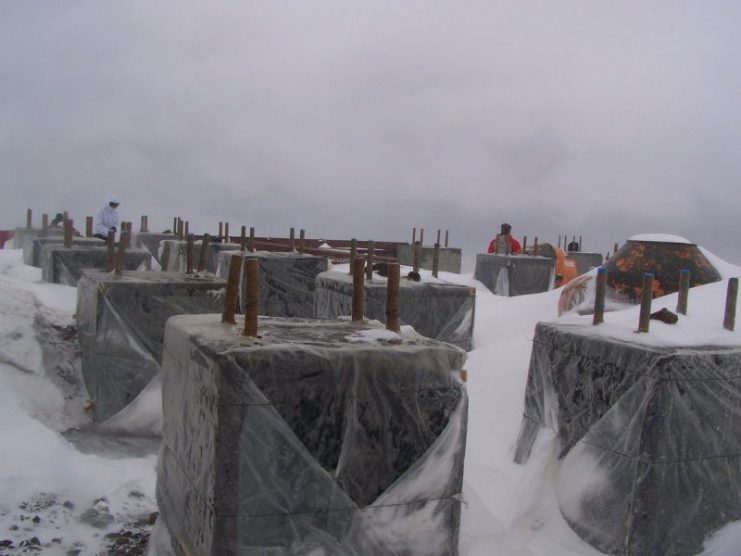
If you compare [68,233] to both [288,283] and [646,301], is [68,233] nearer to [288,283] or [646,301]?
[288,283]

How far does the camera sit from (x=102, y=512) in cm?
432

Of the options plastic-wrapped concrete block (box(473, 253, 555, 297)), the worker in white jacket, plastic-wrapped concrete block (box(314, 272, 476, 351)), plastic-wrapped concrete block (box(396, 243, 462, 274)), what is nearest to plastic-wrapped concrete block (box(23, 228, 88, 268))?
the worker in white jacket

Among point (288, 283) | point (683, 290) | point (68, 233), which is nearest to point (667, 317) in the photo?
point (683, 290)

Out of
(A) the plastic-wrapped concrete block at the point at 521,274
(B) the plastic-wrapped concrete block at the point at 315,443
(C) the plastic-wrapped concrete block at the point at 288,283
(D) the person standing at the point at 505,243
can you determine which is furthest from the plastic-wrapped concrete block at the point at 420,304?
(D) the person standing at the point at 505,243

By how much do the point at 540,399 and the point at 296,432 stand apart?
253 centimetres

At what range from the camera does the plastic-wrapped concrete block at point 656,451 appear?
3955 millimetres

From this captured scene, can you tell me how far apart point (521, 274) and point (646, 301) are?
31.4ft

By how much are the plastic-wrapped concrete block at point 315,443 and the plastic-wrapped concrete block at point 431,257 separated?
621 inches

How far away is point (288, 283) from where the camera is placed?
8.41 metres

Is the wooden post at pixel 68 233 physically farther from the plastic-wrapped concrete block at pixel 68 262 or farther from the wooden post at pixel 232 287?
the wooden post at pixel 232 287

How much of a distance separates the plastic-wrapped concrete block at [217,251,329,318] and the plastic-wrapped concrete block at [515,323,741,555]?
4.37 m

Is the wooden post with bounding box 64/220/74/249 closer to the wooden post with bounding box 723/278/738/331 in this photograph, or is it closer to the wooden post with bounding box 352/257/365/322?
the wooden post with bounding box 352/257/365/322

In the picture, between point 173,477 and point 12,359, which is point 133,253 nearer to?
point 12,359

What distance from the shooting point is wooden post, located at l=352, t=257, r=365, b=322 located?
3523 mm
